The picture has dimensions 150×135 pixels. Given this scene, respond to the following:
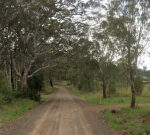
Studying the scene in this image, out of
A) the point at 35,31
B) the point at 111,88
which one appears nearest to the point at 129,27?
the point at 35,31

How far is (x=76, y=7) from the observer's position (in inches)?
770

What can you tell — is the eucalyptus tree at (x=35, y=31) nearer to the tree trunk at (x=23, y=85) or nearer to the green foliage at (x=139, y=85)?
the tree trunk at (x=23, y=85)

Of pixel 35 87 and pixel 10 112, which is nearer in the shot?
pixel 10 112

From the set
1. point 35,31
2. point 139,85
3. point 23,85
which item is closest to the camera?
point 35,31

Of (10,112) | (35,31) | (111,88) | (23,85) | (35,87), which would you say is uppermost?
(35,31)

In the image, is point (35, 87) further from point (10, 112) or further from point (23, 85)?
point (10, 112)

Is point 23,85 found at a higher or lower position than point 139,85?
higher

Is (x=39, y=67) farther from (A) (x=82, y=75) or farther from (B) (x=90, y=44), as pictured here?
(A) (x=82, y=75)

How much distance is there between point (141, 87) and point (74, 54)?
508 inches

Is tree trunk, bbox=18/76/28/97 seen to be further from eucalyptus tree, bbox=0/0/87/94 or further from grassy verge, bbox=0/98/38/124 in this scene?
grassy verge, bbox=0/98/38/124

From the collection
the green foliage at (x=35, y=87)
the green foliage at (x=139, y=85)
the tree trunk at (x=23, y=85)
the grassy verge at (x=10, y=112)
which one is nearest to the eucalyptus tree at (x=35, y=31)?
the tree trunk at (x=23, y=85)

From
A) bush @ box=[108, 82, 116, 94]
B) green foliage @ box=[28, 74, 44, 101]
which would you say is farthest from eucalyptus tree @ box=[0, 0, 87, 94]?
bush @ box=[108, 82, 116, 94]

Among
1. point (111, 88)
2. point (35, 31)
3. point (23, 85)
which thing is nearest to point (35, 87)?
point (23, 85)

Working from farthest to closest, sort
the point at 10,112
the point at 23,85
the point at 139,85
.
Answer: the point at 139,85
the point at 23,85
the point at 10,112
